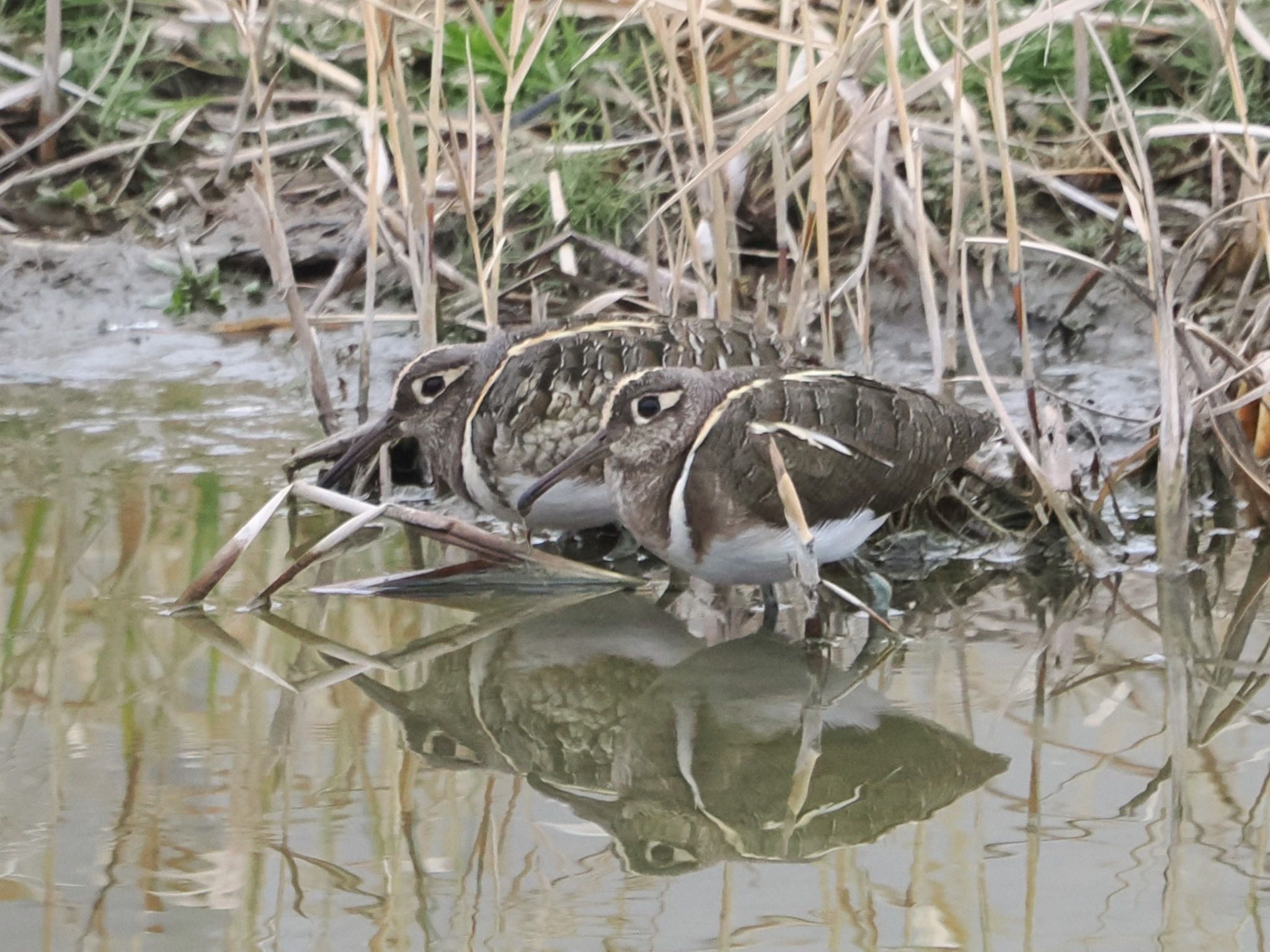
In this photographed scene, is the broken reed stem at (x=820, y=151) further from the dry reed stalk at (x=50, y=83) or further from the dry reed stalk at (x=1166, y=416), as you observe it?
the dry reed stalk at (x=50, y=83)

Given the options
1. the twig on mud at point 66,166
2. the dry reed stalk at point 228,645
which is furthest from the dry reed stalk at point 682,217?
the twig on mud at point 66,166

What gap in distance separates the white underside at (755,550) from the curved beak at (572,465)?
304 mm

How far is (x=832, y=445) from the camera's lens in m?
3.90

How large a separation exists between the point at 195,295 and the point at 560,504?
288 cm

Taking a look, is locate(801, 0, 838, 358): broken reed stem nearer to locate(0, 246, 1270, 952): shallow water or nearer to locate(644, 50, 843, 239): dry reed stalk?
locate(644, 50, 843, 239): dry reed stalk

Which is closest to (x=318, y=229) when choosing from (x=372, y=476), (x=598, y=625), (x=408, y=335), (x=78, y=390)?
(x=408, y=335)

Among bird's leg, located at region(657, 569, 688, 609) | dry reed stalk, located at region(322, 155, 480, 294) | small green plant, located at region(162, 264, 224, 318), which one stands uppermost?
dry reed stalk, located at region(322, 155, 480, 294)

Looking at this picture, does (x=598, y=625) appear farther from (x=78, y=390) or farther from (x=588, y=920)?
(x=78, y=390)

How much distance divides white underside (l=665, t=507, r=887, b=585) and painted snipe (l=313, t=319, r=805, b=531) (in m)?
0.47

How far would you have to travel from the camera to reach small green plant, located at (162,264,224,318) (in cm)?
665

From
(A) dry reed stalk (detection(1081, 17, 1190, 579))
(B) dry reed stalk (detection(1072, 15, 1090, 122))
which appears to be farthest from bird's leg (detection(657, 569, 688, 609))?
Answer: (B) dry reed stalk (detection(1072, 15, 1090, 122))

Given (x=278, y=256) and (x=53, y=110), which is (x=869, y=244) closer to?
(x=278, y=256)

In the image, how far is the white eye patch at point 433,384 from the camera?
185 inches

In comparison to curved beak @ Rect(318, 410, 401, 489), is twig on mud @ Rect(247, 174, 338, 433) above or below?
above
